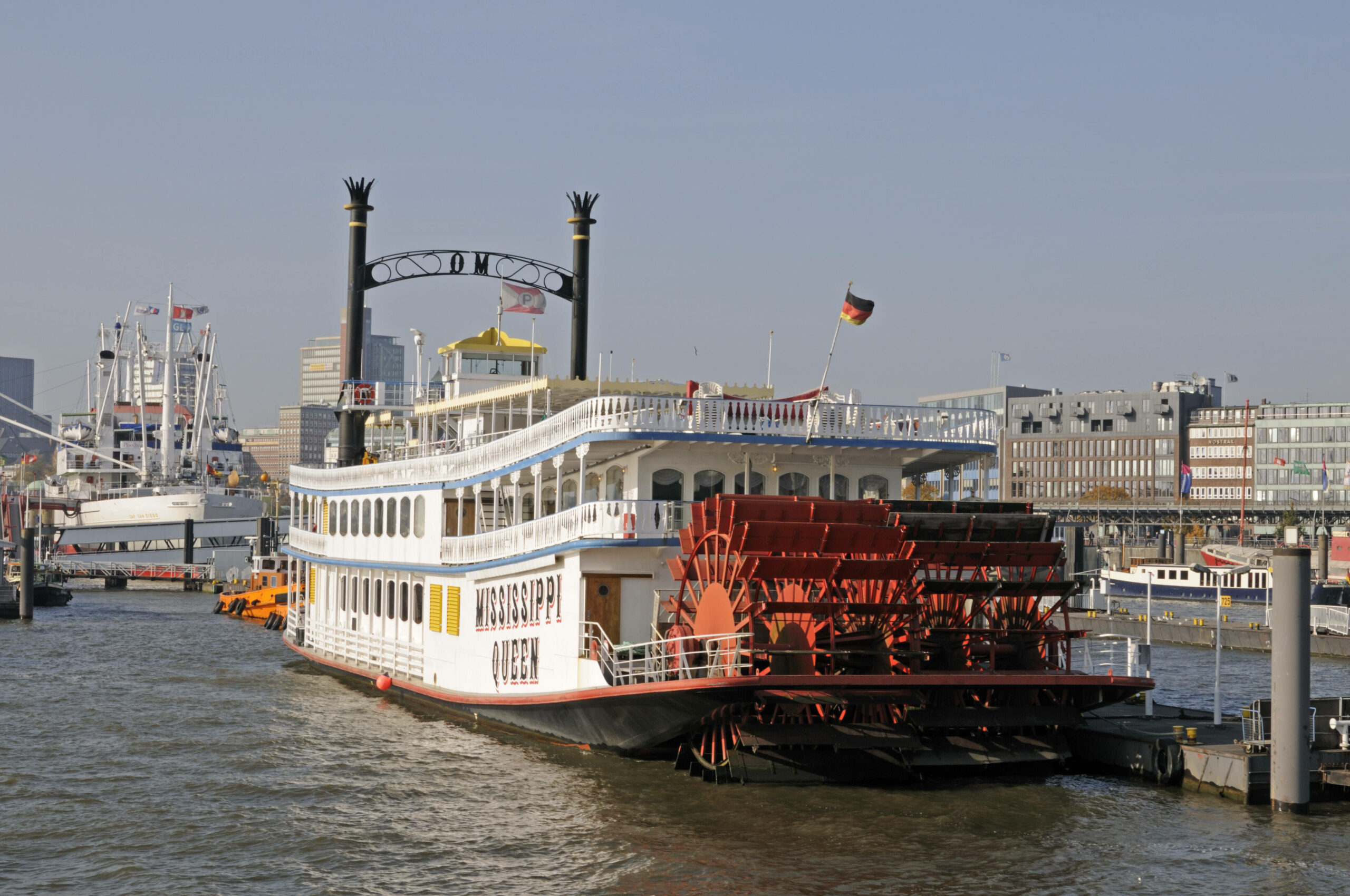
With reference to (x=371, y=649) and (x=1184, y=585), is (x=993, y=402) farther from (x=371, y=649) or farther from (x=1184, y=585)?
(x=371, y=649)

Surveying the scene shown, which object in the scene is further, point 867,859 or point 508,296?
point 508,296

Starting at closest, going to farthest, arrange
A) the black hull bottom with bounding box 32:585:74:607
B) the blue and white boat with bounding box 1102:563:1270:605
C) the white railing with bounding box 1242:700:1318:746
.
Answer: the white railing with bounding box 1242:700:1318:746 → the black hull bottom with bounding box 32:585:74:607 → the blue and white boat with bounding box 1102:563:1270:605

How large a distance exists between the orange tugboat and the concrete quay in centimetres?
2653

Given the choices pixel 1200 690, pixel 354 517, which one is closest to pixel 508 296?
pixel 354 517

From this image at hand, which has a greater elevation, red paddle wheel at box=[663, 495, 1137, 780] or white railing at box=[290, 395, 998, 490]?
white railing at box=[290, 395, 998, 490]

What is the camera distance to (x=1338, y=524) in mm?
102125

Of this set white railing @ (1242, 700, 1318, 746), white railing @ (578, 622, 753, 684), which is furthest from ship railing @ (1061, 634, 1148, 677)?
white railing @ (578, 622, 753, 684)

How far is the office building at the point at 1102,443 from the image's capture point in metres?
117

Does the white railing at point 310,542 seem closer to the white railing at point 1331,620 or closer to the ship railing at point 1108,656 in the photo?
the ship railing at point 1108,656

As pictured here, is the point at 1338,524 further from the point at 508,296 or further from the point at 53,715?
the point at 53,715

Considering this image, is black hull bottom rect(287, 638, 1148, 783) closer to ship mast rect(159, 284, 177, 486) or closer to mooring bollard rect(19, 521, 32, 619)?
mooring bollard rect(19, 521, 32, 619)

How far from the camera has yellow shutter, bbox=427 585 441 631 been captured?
25.2m

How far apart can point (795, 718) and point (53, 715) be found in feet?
45.4

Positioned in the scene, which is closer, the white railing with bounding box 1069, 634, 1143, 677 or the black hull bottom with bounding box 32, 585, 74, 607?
the white railing with bounding box 1069, 634, 1143, 677
